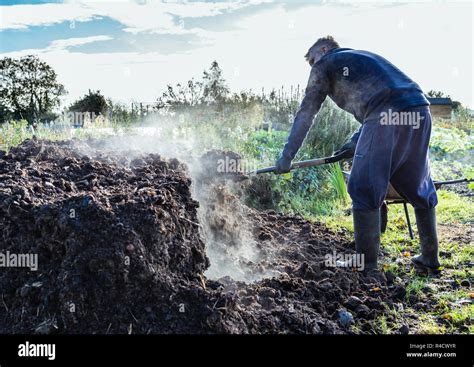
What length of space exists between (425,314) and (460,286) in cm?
74

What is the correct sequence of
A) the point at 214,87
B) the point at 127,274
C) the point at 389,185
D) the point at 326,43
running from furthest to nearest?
the point at 214,87 < the point at 389,185 < the point at 326,43 < the point at 127,274

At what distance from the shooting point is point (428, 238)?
13.4ft

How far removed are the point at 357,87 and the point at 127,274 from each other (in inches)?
97.2

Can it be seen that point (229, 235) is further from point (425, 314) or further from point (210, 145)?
point (210, 145)

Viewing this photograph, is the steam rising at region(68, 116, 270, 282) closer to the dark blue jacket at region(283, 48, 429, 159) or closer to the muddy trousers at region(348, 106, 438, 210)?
the dark blue jacket at region(283, 48, 429, 159)

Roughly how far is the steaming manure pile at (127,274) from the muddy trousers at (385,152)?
0.69m

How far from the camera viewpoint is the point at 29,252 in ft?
9.36

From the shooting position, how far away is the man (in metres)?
3.67

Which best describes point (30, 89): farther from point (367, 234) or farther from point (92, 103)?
point (367, 234)

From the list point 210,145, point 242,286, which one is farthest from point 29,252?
point 210,145

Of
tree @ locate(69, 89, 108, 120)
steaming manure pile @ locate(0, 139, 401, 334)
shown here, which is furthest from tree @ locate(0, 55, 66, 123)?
steaming manure pile @ locate(0, 139, 401, 334)

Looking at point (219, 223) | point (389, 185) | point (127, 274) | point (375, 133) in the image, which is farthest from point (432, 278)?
point (127, 274)

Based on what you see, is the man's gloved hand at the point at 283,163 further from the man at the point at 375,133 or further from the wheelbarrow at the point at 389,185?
the wheelbarrow at the point at 389,185

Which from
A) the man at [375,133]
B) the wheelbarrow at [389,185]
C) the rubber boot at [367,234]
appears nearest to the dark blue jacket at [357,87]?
the man at [375,133]
